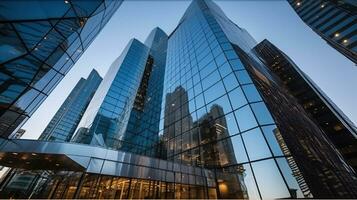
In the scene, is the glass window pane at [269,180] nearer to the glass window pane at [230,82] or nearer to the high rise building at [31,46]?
the glass window pane at [230,82]

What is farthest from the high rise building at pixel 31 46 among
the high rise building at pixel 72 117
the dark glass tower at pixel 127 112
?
the high rise building at pixel 72 117

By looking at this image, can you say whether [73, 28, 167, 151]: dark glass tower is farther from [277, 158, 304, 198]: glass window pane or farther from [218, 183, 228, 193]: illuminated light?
[277, 158, 304, 198]: glass window pane

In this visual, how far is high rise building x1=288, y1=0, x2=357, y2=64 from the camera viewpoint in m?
26.9

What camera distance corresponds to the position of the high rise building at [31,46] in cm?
477

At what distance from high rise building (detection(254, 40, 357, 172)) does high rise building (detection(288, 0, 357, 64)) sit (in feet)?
42.1

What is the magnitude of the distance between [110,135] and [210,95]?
1930 cm

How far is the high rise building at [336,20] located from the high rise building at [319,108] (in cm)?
1283

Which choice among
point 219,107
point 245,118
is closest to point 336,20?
point 219,107

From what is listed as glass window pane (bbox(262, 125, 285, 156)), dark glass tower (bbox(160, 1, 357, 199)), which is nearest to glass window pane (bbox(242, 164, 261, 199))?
dark glass tower (bbox(160, 1, 357, 199))

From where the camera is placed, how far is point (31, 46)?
6.04 meters

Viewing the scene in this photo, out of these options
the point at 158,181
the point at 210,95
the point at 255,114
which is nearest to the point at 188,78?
the point at 210,95

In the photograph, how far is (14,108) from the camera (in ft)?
25.6

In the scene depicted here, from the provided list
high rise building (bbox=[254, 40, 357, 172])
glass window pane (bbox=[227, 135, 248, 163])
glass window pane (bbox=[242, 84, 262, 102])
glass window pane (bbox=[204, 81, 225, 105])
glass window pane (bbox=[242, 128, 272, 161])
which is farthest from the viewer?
high rise building (bbox=[254, 40, 357, 172])

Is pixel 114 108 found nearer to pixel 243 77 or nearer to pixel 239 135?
pixel 243 77
